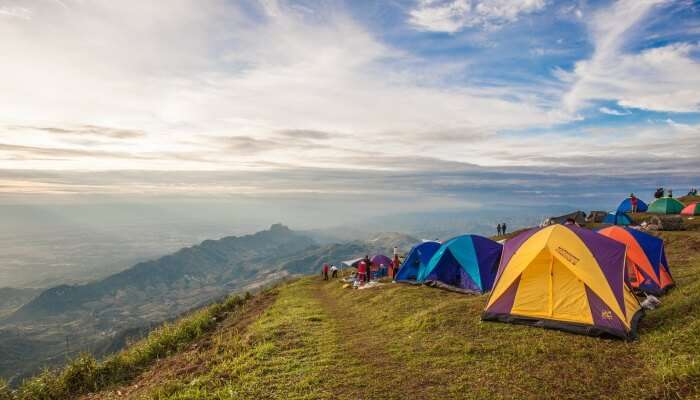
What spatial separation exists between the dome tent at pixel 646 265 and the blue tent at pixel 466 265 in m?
6.83

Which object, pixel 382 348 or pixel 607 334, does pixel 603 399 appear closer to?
pixel 607 334

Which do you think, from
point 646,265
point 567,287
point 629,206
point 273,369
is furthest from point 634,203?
point 273,369

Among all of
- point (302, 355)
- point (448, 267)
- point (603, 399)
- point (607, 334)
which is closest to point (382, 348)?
point (302, 355)

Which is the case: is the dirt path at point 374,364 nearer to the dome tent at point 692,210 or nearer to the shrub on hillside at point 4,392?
the shrub on hillside at point 4,392

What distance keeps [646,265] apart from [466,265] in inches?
350

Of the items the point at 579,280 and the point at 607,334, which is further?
the point at 579,280

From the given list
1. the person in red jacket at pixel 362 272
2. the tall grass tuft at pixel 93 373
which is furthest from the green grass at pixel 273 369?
the person in red jacket at pixel 362 272

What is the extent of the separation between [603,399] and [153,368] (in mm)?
14835

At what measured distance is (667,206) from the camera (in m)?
42.1

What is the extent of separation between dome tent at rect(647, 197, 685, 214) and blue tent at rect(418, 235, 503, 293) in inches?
1333

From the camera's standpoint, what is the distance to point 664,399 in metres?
7.15

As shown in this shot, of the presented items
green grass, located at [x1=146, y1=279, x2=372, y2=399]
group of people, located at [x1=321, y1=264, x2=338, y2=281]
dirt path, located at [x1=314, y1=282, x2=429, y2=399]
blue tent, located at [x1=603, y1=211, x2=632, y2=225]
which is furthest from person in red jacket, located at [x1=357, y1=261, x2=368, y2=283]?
blue tent, located at [x1=603, y1=211, x2=632, y2=225]

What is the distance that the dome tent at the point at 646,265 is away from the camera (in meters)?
16.3

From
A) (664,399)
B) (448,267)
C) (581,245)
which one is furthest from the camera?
(448,267)
